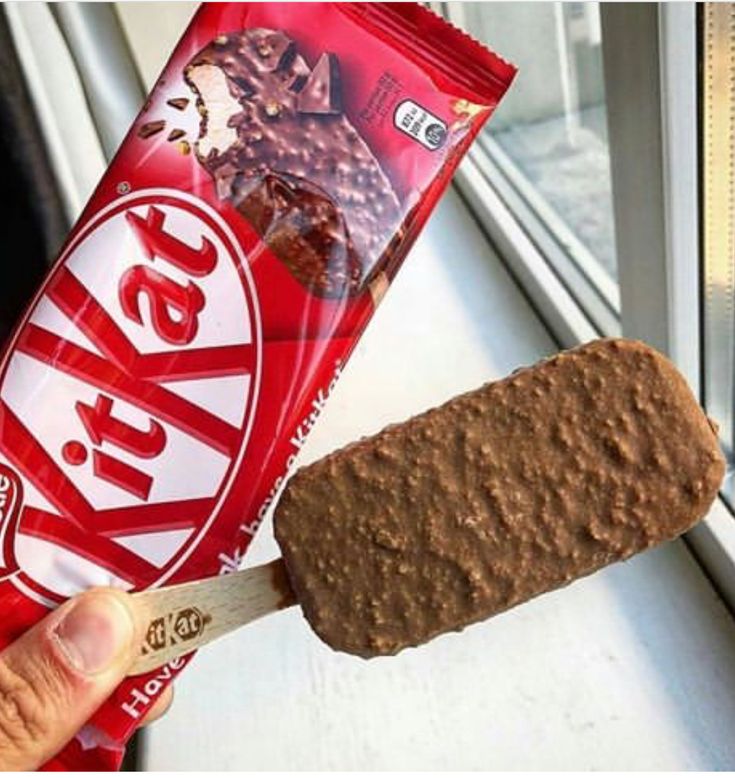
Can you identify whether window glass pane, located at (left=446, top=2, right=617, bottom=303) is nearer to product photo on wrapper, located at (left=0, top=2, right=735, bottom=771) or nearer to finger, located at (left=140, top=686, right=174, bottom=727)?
product photo on wrapper, located at (left=0, top=2, right=735, bottom=771)

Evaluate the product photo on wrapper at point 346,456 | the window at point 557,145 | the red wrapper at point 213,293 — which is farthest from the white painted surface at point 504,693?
the window at point 557,145

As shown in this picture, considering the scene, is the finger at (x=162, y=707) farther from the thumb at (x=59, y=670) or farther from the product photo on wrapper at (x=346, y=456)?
the thumb at (x=59, y=670)

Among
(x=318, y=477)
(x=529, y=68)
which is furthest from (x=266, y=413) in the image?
(x=529, y=68)

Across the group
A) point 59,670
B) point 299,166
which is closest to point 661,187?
point 299,166

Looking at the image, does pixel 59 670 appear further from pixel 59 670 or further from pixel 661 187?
pixel 661 187

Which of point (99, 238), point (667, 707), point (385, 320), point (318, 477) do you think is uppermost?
point (99, 238)

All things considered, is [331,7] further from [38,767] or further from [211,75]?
[38,767]

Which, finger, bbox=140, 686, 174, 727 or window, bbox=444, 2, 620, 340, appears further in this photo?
window, bbox=444, 2, 620, 340

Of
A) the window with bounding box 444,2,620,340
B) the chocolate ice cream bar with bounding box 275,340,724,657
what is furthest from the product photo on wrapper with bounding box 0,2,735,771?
the window with bounding box 444,2,620,340
